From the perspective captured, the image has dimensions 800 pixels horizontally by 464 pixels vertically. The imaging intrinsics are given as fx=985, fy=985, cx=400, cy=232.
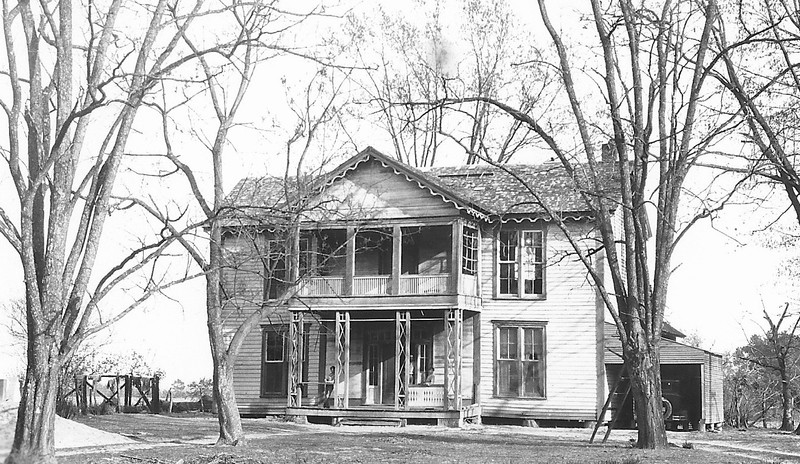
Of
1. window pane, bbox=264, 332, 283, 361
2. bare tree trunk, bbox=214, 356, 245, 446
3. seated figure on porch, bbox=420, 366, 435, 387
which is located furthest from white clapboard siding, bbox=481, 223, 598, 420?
bare tree trunk, bbox=214, 356, 245, 446

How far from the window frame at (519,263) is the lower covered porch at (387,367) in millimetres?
1339

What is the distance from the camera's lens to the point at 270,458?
1680cm

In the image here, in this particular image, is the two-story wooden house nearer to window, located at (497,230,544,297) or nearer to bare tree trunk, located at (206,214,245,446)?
window, located at (497,230,544,297)

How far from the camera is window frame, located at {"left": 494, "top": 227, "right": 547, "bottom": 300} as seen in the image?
30109mm

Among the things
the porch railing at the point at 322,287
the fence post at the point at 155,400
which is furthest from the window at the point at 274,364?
the fence post at the point at 155,400

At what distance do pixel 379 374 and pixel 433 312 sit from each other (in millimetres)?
2812

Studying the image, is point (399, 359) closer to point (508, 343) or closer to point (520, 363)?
point (508, 343)

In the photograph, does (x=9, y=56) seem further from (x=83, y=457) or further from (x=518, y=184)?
(x=518, y=184)

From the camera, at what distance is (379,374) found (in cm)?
3153

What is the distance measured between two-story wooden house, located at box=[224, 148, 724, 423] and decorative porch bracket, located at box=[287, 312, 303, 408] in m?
0.06

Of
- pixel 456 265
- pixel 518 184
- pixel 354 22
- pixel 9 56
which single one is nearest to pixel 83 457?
pixel 9 56

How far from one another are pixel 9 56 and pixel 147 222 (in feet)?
12.9

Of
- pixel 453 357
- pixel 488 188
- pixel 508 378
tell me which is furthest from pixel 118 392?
pixel 488 188

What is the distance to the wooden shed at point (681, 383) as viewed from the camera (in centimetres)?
2889
